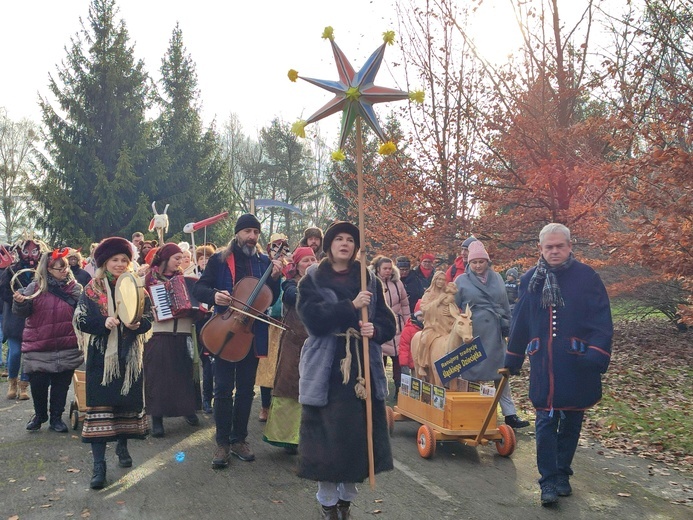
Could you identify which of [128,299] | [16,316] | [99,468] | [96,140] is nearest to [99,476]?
[99,468]

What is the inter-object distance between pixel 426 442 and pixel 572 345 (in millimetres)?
1954

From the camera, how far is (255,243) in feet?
21.1

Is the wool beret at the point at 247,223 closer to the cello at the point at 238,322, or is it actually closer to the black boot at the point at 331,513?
the cello at the point at 238,322

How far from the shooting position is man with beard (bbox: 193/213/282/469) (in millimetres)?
6129

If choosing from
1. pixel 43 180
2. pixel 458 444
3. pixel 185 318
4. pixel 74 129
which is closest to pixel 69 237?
pixel 43 180

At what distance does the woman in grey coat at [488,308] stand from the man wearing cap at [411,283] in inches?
139

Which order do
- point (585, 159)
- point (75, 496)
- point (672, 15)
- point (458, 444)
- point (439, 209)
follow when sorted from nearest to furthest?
point (75, 496) → point (458, 444) → point (672, 15) → point (585, 159) → point (439, 209)

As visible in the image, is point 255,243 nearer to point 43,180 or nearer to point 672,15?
point 672,15

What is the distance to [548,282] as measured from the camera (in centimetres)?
536

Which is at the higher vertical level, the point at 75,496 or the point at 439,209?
the point at 439,209

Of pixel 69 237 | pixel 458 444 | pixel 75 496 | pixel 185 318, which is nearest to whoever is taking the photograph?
pixel 75 496

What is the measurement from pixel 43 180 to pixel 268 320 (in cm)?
2860

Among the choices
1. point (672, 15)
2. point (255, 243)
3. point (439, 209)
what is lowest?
point (255, 243)

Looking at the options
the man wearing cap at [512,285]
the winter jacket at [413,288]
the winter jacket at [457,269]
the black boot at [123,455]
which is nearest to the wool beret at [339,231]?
the black boot at [123,455]
